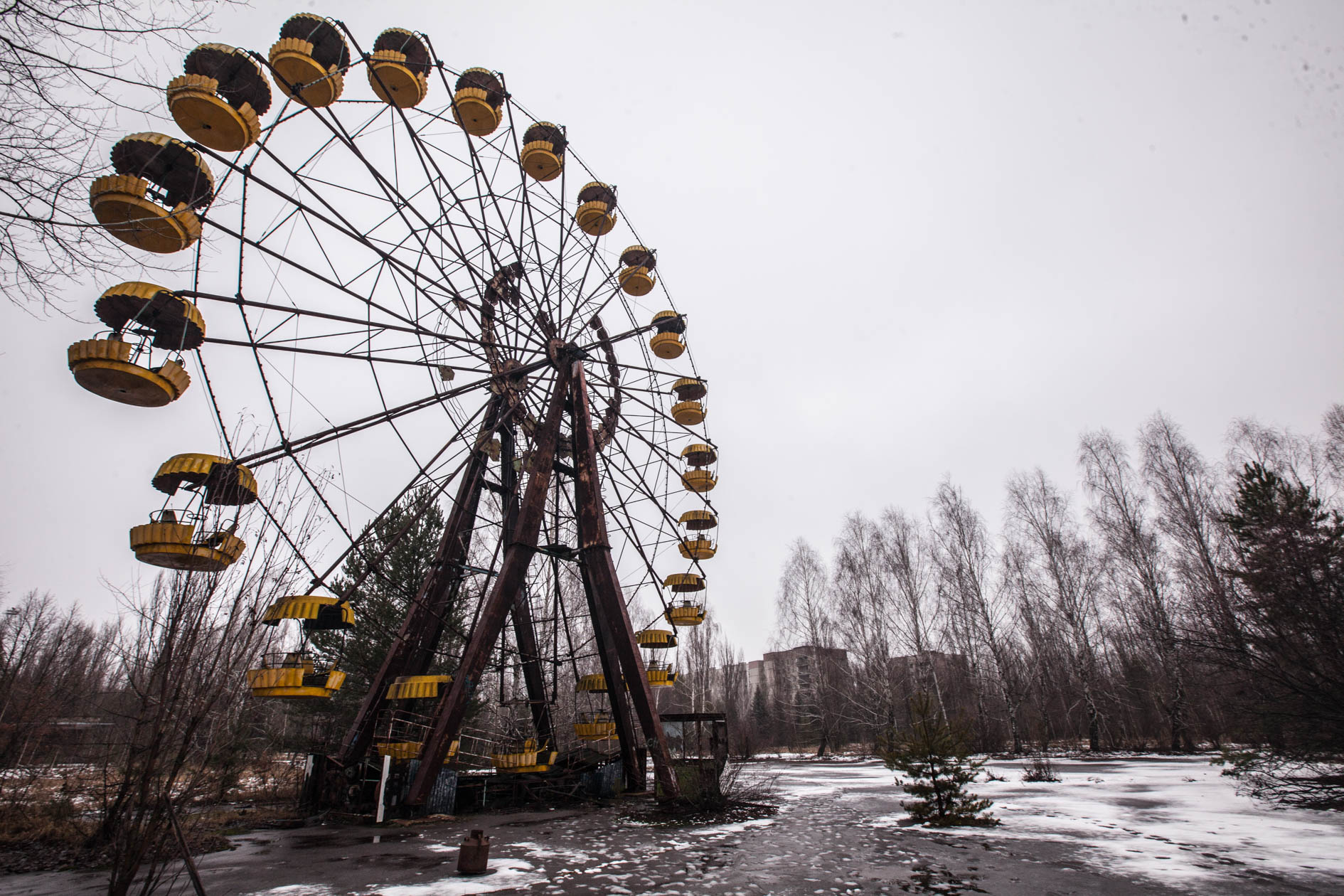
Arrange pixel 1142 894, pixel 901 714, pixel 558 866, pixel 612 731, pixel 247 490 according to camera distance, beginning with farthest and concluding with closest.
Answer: pixel 901 714, pixel 612 731, pixel 247 490, pixel 558 866, pixel 1142 894

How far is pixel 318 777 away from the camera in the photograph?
1084 cm

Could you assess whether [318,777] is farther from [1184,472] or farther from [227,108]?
[1184,472]

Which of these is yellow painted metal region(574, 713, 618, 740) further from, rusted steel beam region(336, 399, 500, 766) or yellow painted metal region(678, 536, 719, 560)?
yellow painted metal region(678, 536, 719, 560)

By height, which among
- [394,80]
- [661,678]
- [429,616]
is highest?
[394,80]

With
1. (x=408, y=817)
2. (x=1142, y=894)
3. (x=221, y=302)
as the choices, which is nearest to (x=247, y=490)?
(x=221, y=302)

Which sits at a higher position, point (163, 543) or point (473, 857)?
point (163, 543)

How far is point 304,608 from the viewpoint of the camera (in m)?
9.05

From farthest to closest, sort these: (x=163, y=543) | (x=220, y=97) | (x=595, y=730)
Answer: (x=595, y=730)
(x=220, y=97)
(x=163, y=543)

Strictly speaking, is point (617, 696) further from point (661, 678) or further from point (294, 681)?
Answer: point (294, 681)

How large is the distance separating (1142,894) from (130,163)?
13823 millimetres

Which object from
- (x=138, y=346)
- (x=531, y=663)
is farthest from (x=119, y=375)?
(x=531, y=663)

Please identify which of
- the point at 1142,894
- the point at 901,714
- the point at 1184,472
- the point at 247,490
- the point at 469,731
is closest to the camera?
the point at 1142,894

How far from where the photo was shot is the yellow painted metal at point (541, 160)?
15.0 metres

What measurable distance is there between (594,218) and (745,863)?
15.1 meters
